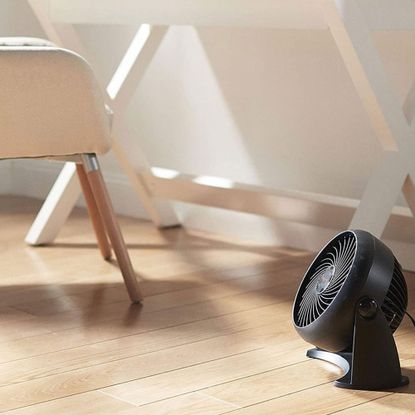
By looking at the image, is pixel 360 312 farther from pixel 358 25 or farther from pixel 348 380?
pixel 358 25

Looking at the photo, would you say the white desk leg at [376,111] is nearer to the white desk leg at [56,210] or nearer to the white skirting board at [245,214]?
the white skirting board at [245,214]

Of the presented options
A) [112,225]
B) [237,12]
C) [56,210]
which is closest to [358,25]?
[237,12]

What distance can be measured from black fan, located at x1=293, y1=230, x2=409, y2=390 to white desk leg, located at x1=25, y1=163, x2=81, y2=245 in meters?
1.25

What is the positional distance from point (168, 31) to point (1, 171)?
3.25ft

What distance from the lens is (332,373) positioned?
1.58 m

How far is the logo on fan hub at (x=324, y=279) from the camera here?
5.08 feet

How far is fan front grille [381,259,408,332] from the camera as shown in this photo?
152cm

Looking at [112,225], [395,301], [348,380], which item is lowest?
[348,380]

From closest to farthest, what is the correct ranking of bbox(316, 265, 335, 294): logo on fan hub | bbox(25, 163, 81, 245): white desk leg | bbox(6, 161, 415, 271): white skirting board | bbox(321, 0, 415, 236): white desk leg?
bbox(316, 265, 335, 294): logo on fan hub, bbox(321, 0, 415, 236): white desk leg, bbox(6, 161, 415, 271): white skirting board, bbox(25, 163, 81, 245): white desk leg

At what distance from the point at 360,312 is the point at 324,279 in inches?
4.8

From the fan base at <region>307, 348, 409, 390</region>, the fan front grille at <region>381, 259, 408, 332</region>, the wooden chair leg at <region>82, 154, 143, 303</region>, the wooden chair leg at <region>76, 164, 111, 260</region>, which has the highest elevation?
the wooden chair leg at <region>76, 164, 111, 260</region>

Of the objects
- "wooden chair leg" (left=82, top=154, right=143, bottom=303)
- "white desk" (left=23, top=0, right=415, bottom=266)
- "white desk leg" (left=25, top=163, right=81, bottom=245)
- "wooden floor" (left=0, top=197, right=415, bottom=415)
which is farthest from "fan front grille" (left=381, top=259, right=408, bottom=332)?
"white desk leg" (left=25, top=163, right=81, bottom=245)

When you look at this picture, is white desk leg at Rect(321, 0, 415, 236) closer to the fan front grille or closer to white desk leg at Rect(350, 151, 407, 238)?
white desk leg at Rect(350, 151, 407, 238)

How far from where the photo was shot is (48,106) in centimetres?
193
